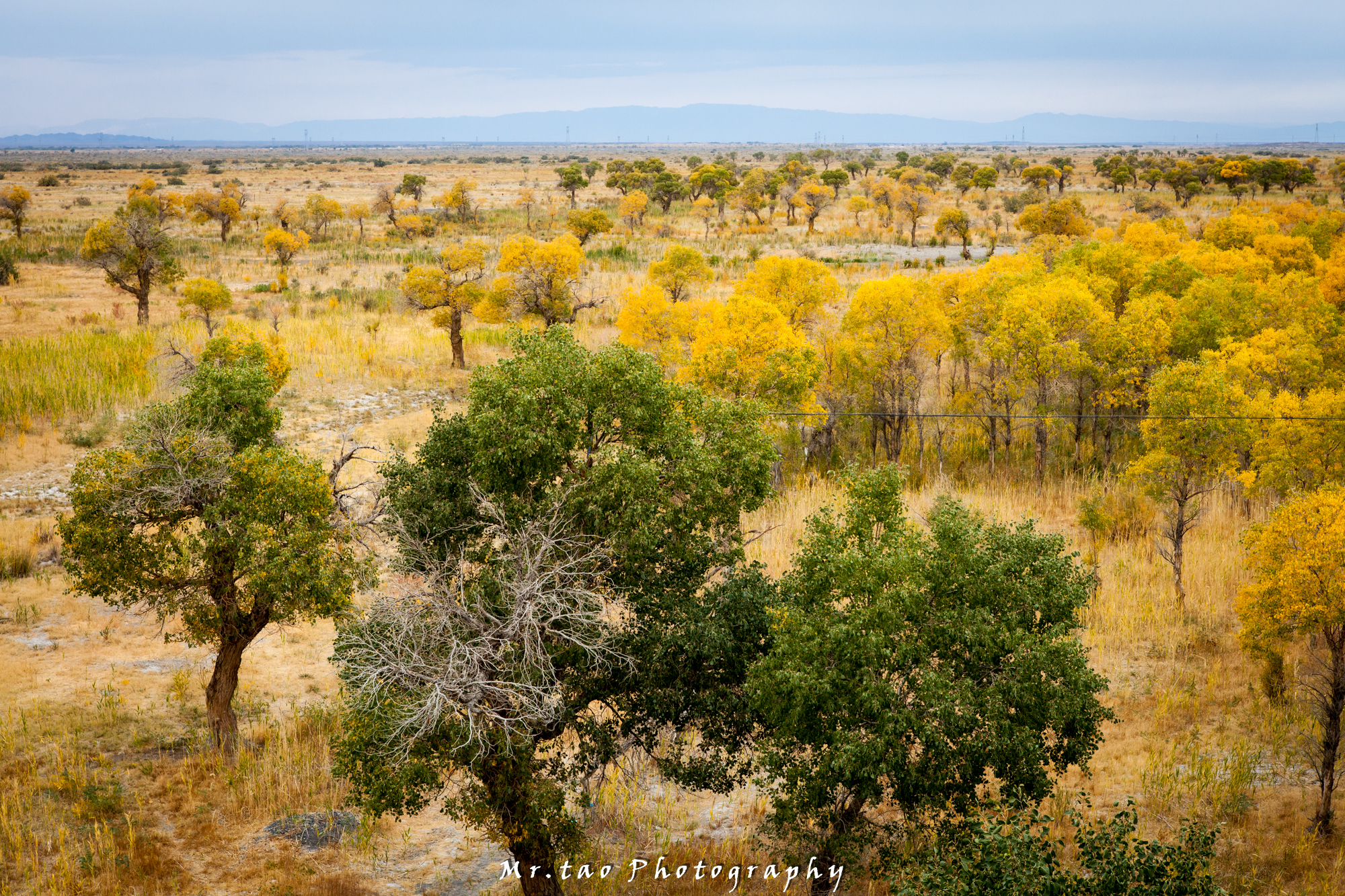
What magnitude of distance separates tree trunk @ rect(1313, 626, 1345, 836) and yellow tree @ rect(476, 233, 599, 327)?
27428 millimetres

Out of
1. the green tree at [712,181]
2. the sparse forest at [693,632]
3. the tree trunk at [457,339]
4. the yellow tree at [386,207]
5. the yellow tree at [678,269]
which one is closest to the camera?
the sparse forest at [693,632]

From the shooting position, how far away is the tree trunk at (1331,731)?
14.2 meters

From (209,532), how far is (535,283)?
24.2 meters

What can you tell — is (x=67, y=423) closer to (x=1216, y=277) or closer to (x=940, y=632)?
(x=940, y=632)

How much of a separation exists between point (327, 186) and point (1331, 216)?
107711 millimetres

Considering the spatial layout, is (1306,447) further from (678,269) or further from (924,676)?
(678,269)

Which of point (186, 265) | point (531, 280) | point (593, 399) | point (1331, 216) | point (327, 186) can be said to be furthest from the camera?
point (327, 186)

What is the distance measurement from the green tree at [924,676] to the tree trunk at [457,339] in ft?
95.8

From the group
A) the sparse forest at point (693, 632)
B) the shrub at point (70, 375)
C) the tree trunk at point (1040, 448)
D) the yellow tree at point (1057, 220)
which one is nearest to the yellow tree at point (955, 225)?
the yellow tree at point (1057, 220)

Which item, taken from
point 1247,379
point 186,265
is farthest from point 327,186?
point 1247,379

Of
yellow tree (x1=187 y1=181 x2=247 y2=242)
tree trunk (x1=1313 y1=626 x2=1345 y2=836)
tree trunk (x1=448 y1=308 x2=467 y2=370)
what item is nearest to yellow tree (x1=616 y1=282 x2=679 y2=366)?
tree trunk (x1=448 y1=308 x2=467 y2=370)

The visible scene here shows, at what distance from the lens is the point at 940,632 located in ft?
36.6

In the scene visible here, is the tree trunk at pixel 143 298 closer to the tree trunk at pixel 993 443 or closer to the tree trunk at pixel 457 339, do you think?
the tree trunk at pixel 457 339

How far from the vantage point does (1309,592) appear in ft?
45.8
